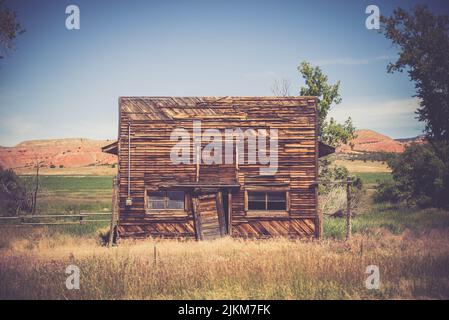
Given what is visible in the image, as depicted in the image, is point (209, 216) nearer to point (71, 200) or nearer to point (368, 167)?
point (71, 200)

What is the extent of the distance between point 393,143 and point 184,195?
561 ft

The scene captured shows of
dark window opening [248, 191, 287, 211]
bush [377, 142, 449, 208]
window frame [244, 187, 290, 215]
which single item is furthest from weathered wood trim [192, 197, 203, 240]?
bush [377, 142, 449, 208]

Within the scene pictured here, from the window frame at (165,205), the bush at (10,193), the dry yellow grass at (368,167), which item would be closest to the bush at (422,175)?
the window frame at (165,205)

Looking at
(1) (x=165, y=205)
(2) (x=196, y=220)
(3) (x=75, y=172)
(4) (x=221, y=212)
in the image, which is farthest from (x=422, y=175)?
(3) (x=75, y=172)

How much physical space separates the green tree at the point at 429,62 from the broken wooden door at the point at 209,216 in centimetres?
1911

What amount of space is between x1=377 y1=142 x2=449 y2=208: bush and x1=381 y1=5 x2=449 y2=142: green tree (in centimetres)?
155

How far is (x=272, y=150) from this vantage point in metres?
16.8

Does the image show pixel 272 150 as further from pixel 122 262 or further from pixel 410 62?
pixel 410 62

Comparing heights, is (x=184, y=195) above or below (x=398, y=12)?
below

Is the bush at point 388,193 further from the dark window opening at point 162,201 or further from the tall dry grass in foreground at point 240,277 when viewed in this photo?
the dark window opening at point 162,201

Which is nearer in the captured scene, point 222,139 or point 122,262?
point 122,262

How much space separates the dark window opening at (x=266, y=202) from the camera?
Result: 16750mm
